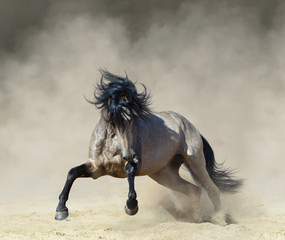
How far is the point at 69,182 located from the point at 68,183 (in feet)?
0.04

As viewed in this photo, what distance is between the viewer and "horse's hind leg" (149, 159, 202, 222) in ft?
18.2

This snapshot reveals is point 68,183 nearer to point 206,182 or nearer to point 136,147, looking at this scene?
point 136,147

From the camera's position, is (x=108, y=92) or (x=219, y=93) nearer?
(x=108, y=92)

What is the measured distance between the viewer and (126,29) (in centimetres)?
1391

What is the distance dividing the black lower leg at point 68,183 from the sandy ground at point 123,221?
1.34ft

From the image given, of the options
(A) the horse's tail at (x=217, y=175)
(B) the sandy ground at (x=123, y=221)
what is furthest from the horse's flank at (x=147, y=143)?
(B) the sandy ground at (x=123, y=221)

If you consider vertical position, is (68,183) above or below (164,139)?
below

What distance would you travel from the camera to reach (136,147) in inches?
185

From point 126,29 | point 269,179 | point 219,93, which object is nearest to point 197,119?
point 219,93

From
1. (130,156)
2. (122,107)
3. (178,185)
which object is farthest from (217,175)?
(122,107)

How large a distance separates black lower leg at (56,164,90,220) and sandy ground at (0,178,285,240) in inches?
16.0

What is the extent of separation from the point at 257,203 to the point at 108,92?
3450 millimetres

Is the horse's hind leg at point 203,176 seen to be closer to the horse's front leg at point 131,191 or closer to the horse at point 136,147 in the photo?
the horse at point 136,147

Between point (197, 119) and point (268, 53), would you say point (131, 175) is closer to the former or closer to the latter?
point (197, 119)
